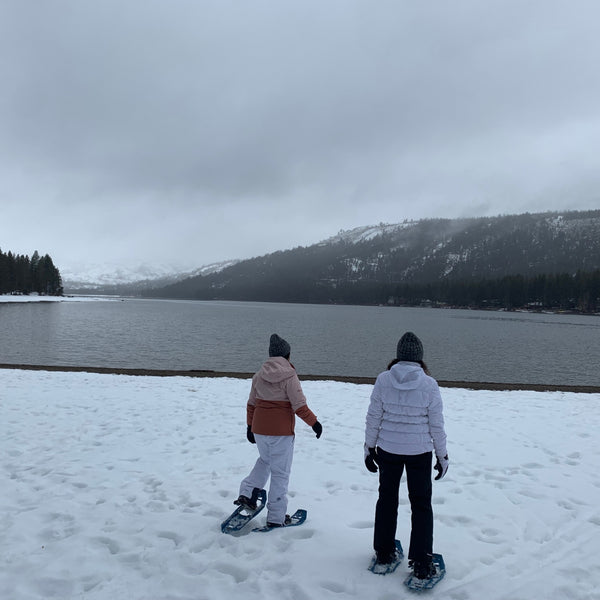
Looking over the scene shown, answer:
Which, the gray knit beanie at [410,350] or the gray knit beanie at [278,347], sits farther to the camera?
the gray knit beanie at [278,347]

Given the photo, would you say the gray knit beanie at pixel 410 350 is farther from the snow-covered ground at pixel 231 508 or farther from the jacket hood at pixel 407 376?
the snow-covered ground at pixel 231 508

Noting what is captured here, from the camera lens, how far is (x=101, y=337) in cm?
4278

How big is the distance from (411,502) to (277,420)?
1909 millimetres

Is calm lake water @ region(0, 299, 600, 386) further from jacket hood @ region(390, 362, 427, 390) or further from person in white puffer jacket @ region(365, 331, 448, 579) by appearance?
jacket hood @ region(390, 362, 427, 390)

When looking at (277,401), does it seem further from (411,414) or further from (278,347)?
(411,414)

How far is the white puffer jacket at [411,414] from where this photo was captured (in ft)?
15.1

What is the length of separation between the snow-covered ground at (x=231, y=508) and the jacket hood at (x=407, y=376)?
207cm

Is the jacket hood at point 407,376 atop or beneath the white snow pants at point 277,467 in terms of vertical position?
atop

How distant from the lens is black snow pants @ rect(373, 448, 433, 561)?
14.9ft

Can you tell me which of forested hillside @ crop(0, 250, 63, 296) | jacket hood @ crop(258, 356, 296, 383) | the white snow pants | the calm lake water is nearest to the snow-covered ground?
the white snow pants

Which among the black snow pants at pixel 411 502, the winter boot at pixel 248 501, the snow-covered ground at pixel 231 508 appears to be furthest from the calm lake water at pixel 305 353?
the black snow pants at pixel 411 502

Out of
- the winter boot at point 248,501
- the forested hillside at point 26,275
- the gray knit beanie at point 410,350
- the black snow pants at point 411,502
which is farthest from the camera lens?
the forested hillside at point 26,275

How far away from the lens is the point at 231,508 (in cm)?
603

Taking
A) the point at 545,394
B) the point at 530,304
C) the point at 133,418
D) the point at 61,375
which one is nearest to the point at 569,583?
the point at 133,418
